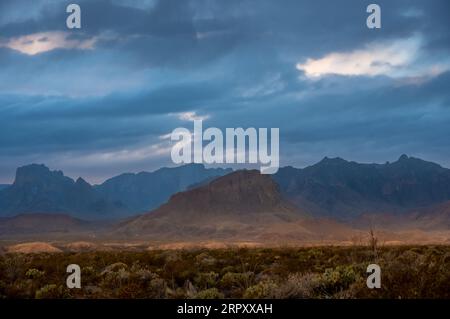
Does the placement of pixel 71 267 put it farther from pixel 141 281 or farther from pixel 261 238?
pixel 261 238

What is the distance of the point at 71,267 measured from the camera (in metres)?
19.8

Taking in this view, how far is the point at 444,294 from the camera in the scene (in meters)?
10.7
